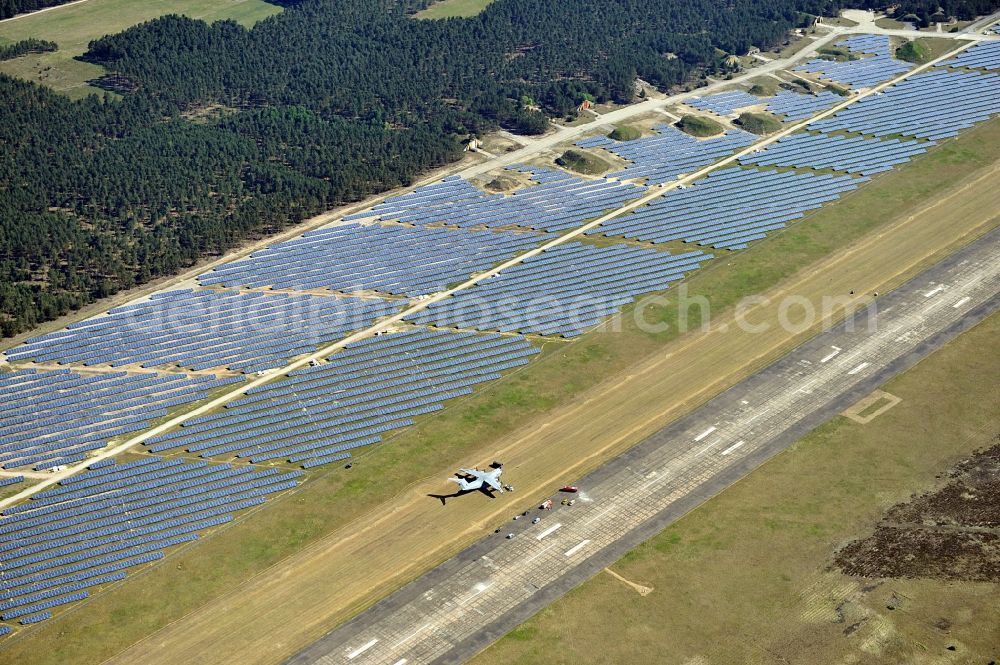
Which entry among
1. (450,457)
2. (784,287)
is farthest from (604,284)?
(450,457)

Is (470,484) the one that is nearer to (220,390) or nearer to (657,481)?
(657,481)

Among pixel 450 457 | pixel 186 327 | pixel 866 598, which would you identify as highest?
pixel 186 327

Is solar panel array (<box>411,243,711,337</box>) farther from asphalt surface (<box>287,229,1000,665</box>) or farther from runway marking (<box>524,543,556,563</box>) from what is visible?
runway marking (<box>524,543,556,563</box>)

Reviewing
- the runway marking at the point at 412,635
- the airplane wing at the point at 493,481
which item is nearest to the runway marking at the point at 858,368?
the airplane wing at the point at 493,481

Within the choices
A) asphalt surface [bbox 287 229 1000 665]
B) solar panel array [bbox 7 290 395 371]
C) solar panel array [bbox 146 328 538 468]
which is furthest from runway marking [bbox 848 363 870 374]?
solar panel array [bbox 7 290 395 371]

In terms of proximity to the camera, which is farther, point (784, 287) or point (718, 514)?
point (784, 287)

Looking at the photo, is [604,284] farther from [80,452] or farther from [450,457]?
[80,452]

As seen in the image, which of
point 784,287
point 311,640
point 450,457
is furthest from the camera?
point 784,287

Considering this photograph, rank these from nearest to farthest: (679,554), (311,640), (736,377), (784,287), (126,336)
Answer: (311,640), (679,554), (736,377), (126,336), (784,287)
